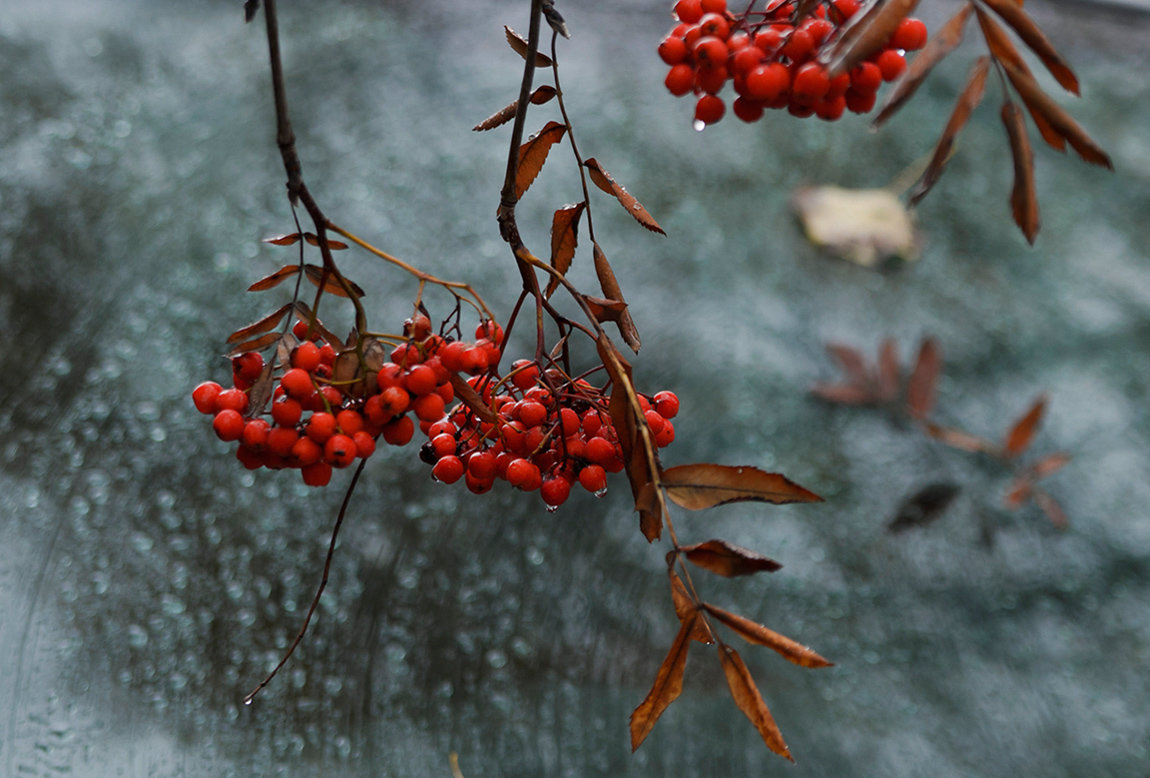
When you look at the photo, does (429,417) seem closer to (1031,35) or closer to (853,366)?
(1031,35)

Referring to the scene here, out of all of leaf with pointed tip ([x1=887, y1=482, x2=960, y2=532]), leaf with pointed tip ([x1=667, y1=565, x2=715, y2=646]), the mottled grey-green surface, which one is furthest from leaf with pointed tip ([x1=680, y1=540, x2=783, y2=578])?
leaf with pointed tip ([x1=887, y1=482, x2=960, y2=532])

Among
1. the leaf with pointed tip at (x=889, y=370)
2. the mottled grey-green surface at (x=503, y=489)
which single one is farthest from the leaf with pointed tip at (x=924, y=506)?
the leaf with pointed tip at (x=889, y=370)

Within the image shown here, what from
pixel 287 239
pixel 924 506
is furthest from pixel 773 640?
pixel 924 506

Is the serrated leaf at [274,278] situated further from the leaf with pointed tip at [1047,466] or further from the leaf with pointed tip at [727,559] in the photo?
the leaf with pointed tip at [1047,466]

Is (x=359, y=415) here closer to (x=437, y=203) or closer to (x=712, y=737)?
(x=712, y=737)

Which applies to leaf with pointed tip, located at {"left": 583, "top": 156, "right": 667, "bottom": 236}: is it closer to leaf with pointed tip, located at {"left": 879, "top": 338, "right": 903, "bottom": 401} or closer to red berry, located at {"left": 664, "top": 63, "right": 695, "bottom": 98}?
red berry, located at {"left": 664, "top": 63, "right": 695, "bottom": 98}

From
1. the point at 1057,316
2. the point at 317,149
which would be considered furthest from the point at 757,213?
the point at 317,149
